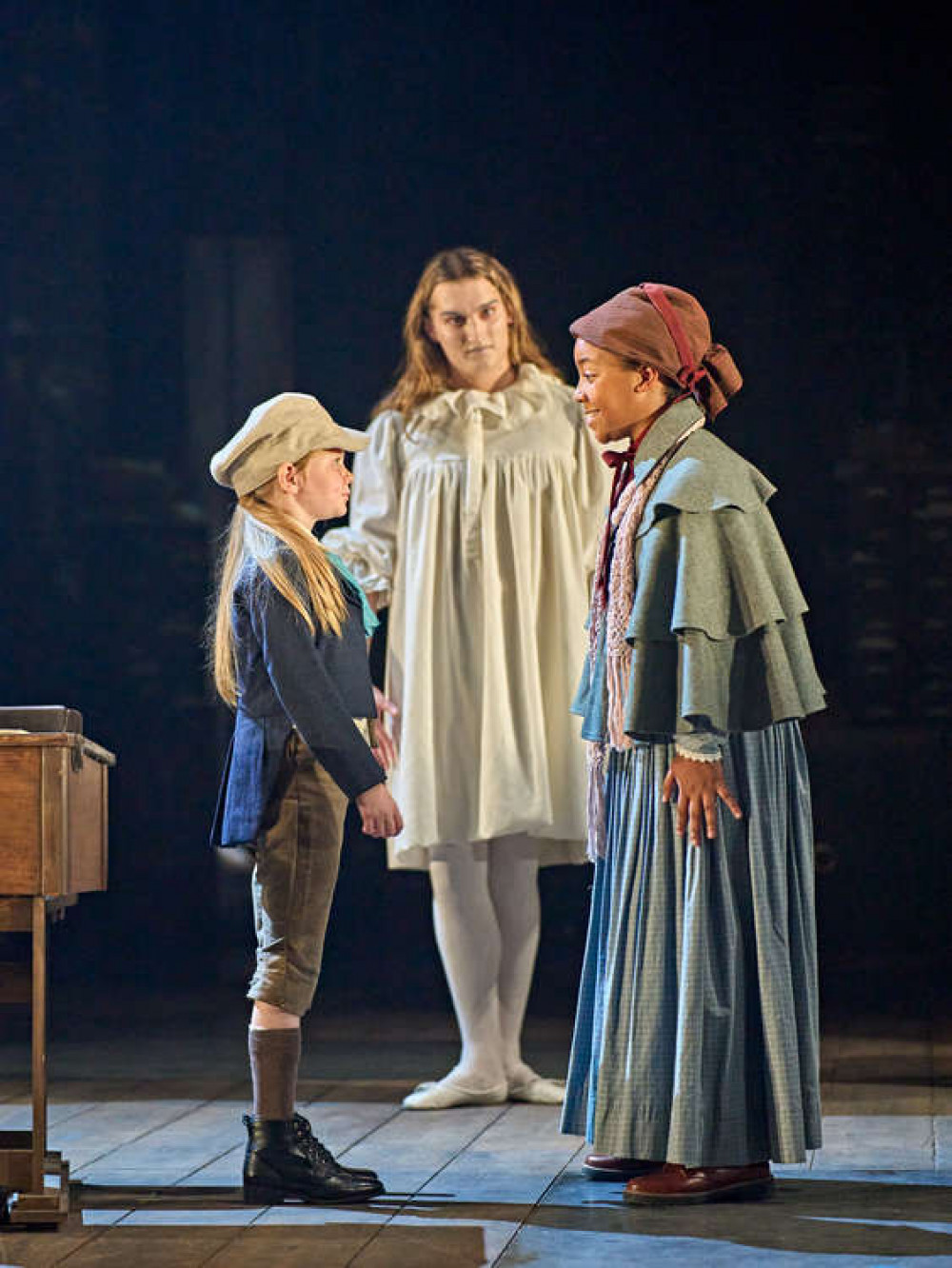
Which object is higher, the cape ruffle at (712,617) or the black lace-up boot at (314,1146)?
the cape ruffle at (712,617)

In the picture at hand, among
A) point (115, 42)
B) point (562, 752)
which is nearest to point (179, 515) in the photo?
point (115, 42)

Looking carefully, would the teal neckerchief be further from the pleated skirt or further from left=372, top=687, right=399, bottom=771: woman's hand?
the pleated skirt

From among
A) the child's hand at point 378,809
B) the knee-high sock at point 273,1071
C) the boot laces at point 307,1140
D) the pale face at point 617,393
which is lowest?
the boot laces at point 307,1140

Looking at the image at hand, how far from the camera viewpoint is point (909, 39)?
19.4 ft

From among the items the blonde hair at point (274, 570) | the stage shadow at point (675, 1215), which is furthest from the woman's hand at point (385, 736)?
the stage shadow at point (675, 1215)

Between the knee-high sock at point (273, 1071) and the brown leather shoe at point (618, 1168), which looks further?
the brown leather shoe at point (618, 1168)

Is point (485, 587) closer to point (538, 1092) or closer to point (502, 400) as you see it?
point (502, 400)

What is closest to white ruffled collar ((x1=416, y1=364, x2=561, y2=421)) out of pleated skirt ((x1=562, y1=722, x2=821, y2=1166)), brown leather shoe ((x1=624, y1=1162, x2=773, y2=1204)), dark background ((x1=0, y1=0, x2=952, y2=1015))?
dark background ((x1=0, y1=0, x2=952, y2=1015))

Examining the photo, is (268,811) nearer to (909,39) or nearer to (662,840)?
(662,840)

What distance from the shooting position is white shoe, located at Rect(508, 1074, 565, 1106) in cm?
463

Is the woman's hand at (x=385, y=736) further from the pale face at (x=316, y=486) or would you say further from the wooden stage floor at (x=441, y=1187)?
the wooden stage floor at (x=441, y=1187)

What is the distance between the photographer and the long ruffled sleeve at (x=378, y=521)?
4.89m

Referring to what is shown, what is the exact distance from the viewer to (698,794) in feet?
11.3

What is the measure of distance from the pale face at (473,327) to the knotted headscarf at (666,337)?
1103mm
